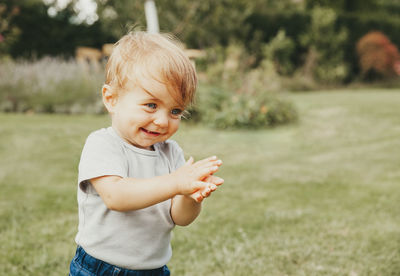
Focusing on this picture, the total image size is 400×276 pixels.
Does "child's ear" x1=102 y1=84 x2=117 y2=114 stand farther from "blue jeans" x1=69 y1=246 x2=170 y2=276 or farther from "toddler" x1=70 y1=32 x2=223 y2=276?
"blue jeans" x1=69 y1=246 x2=170 y2=276

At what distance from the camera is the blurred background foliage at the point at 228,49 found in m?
8.16

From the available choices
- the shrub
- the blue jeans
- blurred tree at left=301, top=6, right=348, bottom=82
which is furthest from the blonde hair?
the shrub

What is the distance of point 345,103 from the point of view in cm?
909

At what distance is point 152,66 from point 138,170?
371 millimetres

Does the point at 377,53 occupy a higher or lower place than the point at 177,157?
lower

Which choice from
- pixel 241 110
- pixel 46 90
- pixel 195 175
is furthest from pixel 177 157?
pixel 46 90

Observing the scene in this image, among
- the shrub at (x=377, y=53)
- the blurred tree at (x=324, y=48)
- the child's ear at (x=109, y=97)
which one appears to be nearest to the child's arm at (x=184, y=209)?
the child's ear at (x=109, y=97)

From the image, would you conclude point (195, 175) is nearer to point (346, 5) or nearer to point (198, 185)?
point (198, 185)

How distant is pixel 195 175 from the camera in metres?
1.21

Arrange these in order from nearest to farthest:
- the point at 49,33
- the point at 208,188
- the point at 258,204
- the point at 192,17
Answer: the point at 208,188
the point at 258,204
the point at 192,17
the point at 49,33

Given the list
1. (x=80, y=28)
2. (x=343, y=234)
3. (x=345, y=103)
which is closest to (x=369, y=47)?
(x=345, y=103)

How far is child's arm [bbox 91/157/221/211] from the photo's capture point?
3.97 feet

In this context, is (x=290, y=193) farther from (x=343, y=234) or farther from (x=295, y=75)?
(x=295, y=75)

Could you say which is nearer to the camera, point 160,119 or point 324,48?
point 160,119
